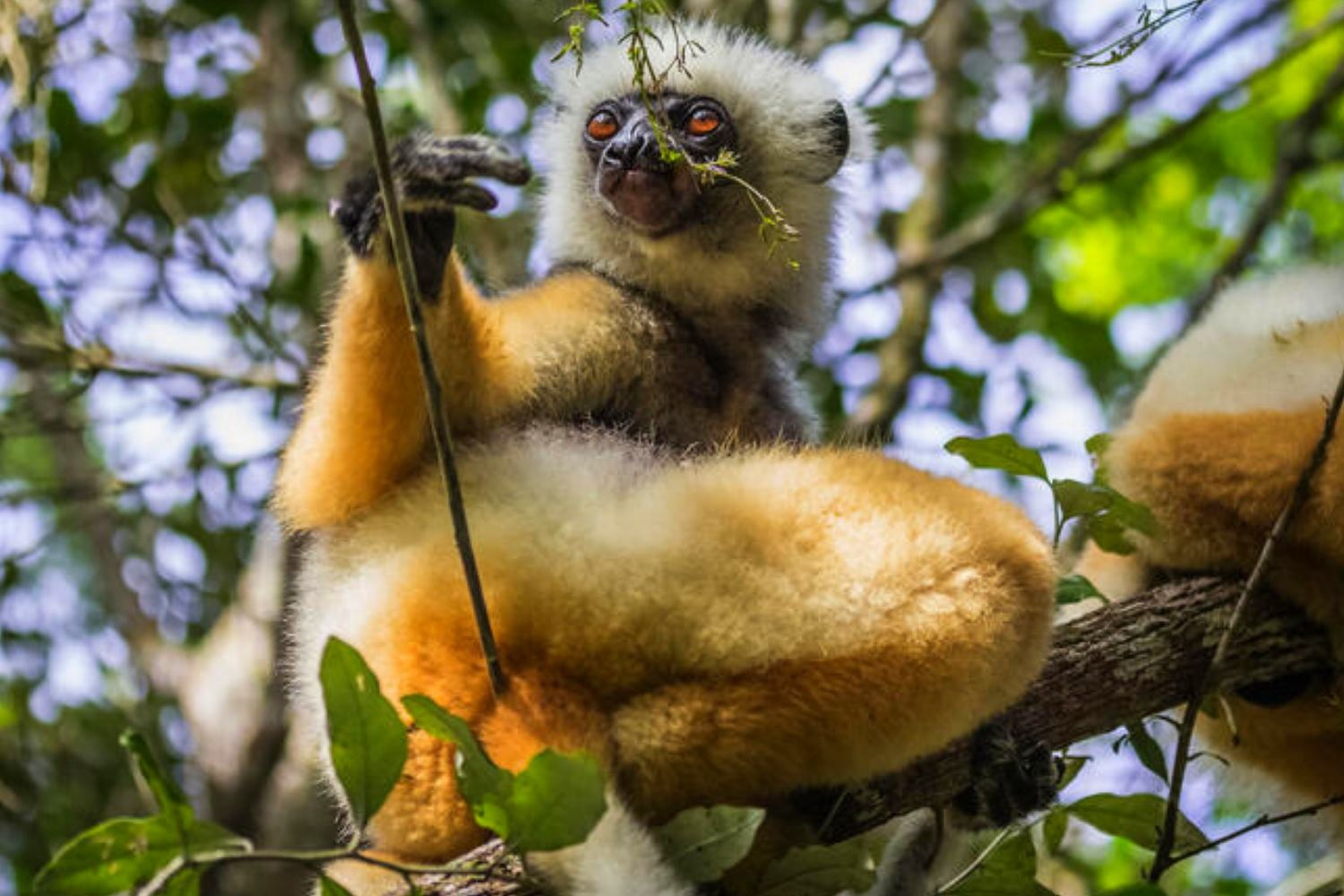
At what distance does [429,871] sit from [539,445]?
1.29 m

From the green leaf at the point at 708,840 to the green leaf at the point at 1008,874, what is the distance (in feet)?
2.10

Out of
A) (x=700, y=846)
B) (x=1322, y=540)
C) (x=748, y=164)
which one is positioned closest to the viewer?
(x=700, y=846)

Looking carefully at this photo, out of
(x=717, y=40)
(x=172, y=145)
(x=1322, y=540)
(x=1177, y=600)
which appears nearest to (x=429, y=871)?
(x=1177, y=600)

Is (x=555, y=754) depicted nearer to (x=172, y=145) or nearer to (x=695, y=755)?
(x=695, y=755)

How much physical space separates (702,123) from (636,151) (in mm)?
464

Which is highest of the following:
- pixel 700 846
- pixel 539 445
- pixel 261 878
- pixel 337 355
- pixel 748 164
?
pixel 748 164

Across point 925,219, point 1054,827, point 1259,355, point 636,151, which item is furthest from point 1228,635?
point 925,219

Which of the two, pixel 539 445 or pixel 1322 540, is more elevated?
pixel 539 445

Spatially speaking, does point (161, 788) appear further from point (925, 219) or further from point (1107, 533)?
point (925, 219)

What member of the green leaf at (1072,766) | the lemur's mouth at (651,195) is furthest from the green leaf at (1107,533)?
the lemur's mouth at (651,195)

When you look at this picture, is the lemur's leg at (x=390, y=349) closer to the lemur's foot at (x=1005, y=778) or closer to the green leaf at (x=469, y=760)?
the green leaf at (x=469, y=760)

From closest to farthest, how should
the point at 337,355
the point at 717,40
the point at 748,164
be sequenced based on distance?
the point at 337,355, the point at 748,164, the point at 717,40

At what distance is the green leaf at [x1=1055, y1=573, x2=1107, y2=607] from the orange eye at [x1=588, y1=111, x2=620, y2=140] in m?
2.26

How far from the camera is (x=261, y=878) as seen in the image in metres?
6.91
